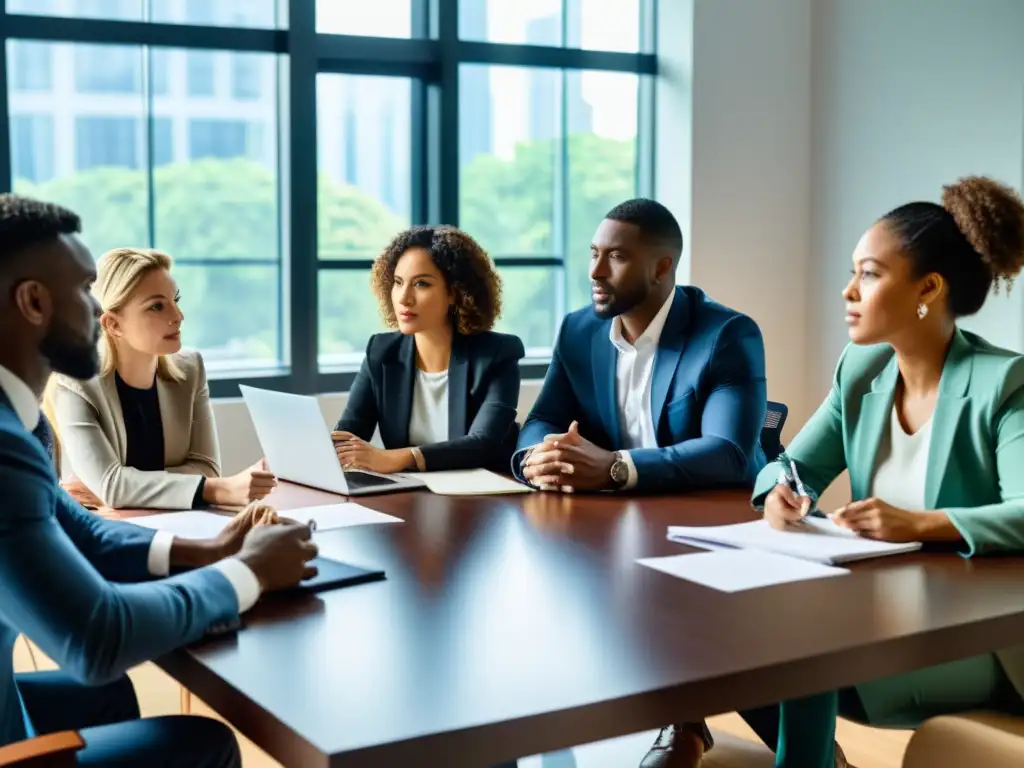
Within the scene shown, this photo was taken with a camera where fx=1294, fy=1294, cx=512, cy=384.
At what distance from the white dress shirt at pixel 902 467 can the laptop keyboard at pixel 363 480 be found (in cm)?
103

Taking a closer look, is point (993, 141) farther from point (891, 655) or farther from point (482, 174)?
point (891, 655)

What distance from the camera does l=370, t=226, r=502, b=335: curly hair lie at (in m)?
3.48

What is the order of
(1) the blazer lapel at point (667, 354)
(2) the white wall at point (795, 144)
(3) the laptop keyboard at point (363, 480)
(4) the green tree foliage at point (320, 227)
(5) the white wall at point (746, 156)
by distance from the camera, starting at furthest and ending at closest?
(5) the white wall at point (746, 156)
(2) the white wall at point (795, 144)
(4) the green tree foliage at point (320, 227)
(1) the blazer lapel at point (667, 354)
(3) the laptop keyboard at point (363, 480)

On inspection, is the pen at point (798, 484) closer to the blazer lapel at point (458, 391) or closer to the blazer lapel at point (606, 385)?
the blazer lapel at point (606, 385)

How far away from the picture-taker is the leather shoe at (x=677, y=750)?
3.00m

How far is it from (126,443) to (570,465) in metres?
1.00

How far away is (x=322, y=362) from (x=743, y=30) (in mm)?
2397

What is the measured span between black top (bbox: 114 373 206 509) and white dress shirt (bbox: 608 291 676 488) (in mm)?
1087

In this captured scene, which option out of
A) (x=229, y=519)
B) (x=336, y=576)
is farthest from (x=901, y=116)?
(x=336, y=576)

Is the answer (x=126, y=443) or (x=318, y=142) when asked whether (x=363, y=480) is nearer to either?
(x=126, y=443)

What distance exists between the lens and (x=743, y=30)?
19.1 feet

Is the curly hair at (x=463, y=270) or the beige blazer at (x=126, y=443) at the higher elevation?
the curly hair at (x=463, y=270)

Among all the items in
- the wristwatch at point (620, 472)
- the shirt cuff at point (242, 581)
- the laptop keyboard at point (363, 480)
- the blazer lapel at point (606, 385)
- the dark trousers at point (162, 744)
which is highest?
the blazer lapel at point (606, 385)

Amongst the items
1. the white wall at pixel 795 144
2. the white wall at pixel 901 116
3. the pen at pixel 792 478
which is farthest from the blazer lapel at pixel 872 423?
the white wall at pixel 795 144
